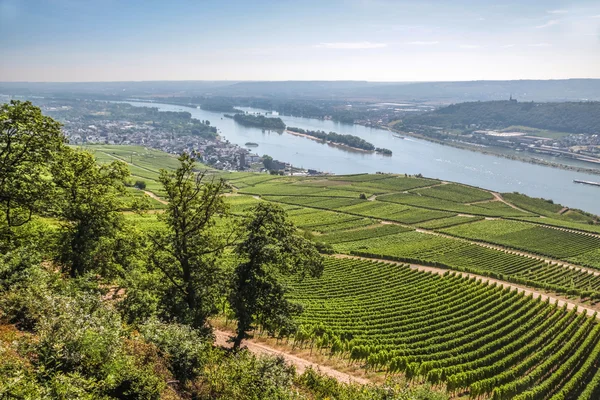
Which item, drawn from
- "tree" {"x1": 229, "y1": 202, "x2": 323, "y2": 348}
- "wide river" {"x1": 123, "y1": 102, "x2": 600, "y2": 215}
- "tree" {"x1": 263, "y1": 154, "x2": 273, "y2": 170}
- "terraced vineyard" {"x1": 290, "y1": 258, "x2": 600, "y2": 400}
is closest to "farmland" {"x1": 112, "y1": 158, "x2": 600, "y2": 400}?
"terraced vineyard" {"x1": 290, "y1": 258, "x2": 600, "y2": 400}

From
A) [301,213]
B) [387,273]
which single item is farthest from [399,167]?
[387,273]

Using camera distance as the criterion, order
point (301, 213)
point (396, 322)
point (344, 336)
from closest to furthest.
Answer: point (344, 336) < point (396, 322) < point (301, 213)

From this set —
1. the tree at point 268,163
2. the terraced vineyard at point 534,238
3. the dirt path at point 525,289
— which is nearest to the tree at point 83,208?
the dirt path at point 525,289

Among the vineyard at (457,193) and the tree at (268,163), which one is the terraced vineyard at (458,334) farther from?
the tree at (268,163)

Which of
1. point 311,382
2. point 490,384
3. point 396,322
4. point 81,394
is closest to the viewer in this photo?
point 81,394

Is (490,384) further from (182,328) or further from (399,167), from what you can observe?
(399,167)

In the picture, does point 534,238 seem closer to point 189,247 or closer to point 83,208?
point 189,247
